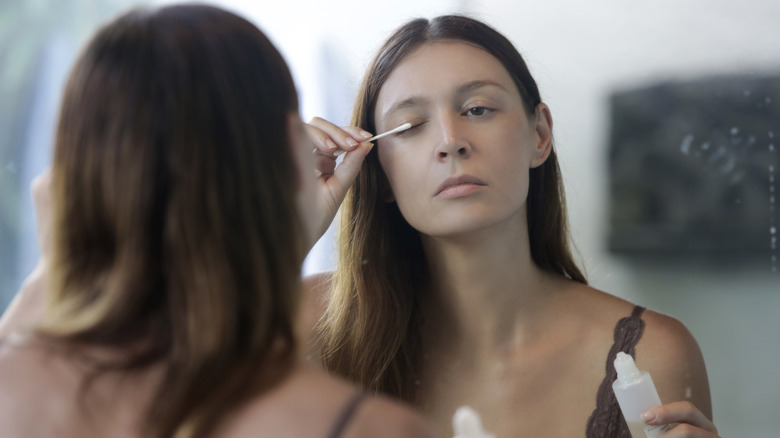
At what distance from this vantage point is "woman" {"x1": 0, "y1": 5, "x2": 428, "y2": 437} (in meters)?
0.39

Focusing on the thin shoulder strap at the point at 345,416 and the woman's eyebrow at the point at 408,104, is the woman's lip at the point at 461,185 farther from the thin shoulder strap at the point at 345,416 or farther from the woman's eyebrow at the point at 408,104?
the thin shoulder strap at the point at 345,416

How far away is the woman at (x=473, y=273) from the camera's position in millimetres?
811

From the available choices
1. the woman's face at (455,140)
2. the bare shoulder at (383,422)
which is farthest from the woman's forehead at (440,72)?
the bare shoulder at (383,422)

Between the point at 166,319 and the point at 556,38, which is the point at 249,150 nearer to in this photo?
the point at 166,319

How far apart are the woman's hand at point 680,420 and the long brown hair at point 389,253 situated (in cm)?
28

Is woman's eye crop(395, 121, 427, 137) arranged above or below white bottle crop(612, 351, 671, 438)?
above

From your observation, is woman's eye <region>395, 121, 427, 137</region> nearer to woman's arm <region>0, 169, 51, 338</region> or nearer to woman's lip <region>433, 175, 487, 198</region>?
woman's lip <region>433, 175, 487, 198</region>

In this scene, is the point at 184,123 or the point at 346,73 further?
the point at 346,73

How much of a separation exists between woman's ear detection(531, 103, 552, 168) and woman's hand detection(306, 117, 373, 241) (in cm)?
20

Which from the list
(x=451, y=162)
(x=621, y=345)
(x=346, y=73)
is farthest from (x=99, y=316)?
(x=346, y=73)

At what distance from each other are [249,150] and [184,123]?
0.04m

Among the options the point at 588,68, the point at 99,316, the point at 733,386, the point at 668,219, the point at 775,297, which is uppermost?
the point at 588,68

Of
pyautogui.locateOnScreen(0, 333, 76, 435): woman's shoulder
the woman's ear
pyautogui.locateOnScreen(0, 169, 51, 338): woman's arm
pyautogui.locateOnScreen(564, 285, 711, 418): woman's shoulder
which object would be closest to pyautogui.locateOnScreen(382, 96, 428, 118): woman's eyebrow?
the woman's ear

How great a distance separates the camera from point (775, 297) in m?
0.93
